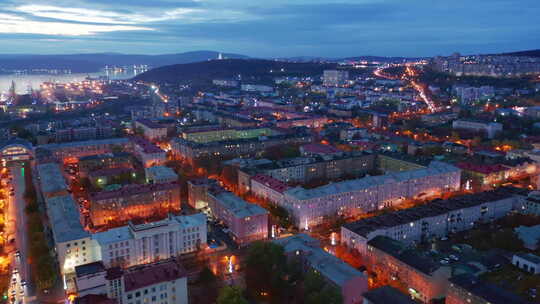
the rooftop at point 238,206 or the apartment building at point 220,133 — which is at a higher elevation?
the apartment building at point 220,133

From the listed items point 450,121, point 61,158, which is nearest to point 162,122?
point 61,158

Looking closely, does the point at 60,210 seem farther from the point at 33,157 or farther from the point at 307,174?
the point at 33,157

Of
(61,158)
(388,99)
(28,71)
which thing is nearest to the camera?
(61,158)

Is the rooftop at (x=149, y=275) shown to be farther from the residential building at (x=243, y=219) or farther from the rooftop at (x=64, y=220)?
the residential building at (x=243, y=219)

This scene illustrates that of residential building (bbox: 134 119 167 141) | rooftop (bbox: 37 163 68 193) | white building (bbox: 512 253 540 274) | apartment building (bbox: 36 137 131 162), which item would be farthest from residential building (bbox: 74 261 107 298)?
residential building (bbox: 134 119 167 141)

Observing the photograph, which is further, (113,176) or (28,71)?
(28,71)

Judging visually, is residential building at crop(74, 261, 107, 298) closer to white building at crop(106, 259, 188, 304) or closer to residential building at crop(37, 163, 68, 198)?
white building at crop(106, 259, 188, 304)

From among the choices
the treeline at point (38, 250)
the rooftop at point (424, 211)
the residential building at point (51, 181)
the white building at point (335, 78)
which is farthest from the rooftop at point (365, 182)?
the white building at point (335, 78)

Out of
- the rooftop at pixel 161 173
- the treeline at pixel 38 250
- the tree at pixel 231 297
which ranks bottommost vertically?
the treeline at pixel 38 250
